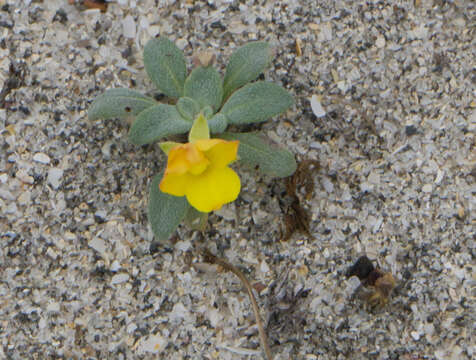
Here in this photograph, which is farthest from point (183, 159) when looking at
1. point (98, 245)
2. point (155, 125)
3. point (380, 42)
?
point (380, 42)

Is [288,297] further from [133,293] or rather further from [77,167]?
[77,167]

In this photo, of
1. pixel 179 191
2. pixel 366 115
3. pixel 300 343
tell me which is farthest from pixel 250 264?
pixel 366 115

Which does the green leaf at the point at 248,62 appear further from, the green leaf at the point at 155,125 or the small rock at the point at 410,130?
the small rock at the point at 410,130

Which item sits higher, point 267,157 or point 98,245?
point 267,157

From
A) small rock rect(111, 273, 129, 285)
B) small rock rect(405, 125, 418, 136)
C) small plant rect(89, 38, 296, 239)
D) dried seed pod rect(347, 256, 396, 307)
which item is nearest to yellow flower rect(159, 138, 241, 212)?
small plant rect(89, 38, 296, 239)

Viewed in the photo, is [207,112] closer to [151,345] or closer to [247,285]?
[247,285]
